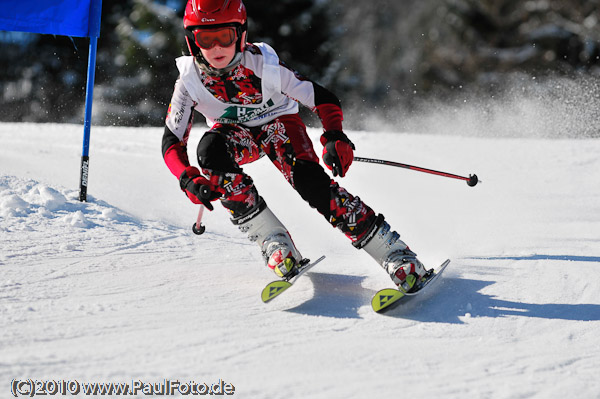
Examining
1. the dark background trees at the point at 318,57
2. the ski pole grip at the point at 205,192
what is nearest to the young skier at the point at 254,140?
the ski pole grip at the point at 205,192

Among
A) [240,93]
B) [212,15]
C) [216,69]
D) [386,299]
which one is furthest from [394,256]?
[212,15]

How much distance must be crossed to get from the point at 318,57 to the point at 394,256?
15.8 metres

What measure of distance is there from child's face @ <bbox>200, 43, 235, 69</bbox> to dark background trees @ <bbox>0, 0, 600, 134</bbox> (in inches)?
589

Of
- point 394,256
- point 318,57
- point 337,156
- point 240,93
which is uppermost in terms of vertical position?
point 318,57

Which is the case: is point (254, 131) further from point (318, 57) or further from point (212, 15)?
point (318, 57)

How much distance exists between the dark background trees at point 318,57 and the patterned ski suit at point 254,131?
14.8 m

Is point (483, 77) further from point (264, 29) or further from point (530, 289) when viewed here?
point (530, 289)

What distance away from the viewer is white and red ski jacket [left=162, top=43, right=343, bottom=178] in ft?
10.1

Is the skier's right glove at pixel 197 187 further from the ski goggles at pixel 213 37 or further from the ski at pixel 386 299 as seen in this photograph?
the ski at pixel 386 299

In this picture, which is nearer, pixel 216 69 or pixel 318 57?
pixel 216 69

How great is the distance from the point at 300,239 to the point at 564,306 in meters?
1.71

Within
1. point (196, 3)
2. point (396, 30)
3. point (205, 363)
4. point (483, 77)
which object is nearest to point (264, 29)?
point (483, 77)

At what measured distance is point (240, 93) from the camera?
122 inches

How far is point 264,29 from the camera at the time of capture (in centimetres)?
1819
